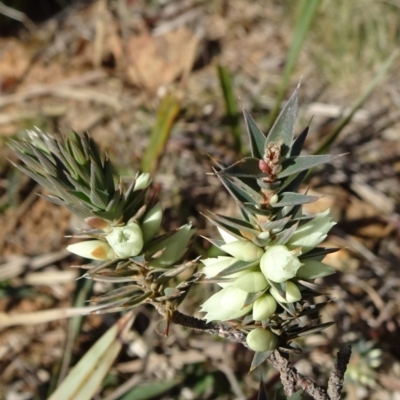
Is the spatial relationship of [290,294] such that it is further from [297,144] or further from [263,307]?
[297,144]

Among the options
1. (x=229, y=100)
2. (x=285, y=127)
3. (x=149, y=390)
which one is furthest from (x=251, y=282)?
(x=229, y=100)

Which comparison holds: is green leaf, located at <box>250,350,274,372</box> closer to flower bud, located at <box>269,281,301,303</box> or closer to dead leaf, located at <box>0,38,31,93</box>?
flower bud, located at <box>269,281,301,303</box>

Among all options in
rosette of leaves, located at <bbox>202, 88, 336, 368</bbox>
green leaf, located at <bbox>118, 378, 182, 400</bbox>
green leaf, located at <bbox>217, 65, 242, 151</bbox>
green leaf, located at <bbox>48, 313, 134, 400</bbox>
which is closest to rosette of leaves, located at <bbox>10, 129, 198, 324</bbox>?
rosette of leaves, located at <bbox>202, 88, 336, 368</bbox>

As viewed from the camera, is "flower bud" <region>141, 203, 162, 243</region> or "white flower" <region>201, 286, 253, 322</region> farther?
"flower bud" <region>141, 203, 162, 243</region>

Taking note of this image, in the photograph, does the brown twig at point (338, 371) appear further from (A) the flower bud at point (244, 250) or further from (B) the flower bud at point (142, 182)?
(B) the flower bud at point (142, 182)

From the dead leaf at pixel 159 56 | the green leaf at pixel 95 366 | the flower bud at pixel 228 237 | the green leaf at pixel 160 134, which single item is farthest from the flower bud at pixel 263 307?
the dead leaf at pixel 159 56

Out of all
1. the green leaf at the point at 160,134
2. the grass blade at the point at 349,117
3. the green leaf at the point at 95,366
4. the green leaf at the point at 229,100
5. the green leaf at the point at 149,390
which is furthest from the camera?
the green leaf at the point at 229,100
